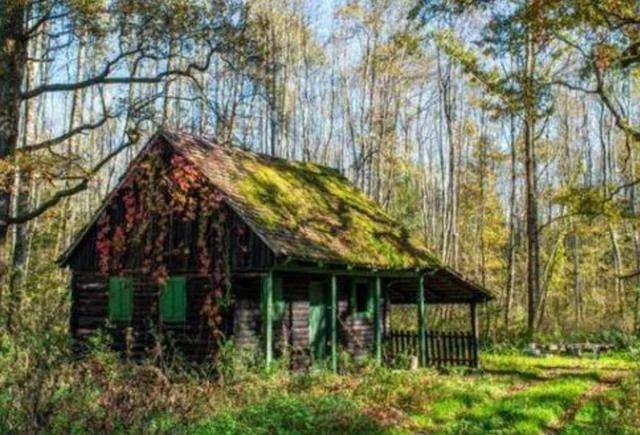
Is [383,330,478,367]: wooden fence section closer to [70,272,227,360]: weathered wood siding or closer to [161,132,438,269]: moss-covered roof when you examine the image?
[161,132,438,269]: moss-covered roof

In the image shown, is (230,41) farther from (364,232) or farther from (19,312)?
(19,312)

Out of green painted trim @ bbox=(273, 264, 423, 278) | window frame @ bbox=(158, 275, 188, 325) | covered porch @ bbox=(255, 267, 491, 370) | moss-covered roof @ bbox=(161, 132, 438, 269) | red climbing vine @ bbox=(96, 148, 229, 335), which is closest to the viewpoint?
red climbing vine @ bbox=(96, 148, 229, 335)

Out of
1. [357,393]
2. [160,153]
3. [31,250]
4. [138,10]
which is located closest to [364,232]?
[160,153]

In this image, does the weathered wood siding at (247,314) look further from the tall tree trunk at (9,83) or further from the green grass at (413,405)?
the tall tree trunk at (9,83)

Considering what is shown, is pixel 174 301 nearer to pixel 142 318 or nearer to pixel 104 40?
pixel 142 318

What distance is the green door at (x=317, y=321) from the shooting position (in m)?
21.4

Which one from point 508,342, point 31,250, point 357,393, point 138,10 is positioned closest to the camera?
point 357,393

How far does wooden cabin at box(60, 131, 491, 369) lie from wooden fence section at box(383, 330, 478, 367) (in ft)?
0.15

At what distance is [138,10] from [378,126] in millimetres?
27651

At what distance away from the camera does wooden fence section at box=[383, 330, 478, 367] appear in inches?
879

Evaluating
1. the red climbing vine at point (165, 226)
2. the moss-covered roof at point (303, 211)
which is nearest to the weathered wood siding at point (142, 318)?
the red climbing vine at point (165, 226)

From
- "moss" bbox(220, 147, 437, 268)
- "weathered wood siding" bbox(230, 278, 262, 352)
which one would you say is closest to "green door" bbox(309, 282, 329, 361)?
"moss" bbox(220, 147, 437, 268)

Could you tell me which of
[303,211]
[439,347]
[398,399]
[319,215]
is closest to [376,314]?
[439,347]

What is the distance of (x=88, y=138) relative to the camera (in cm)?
4150
